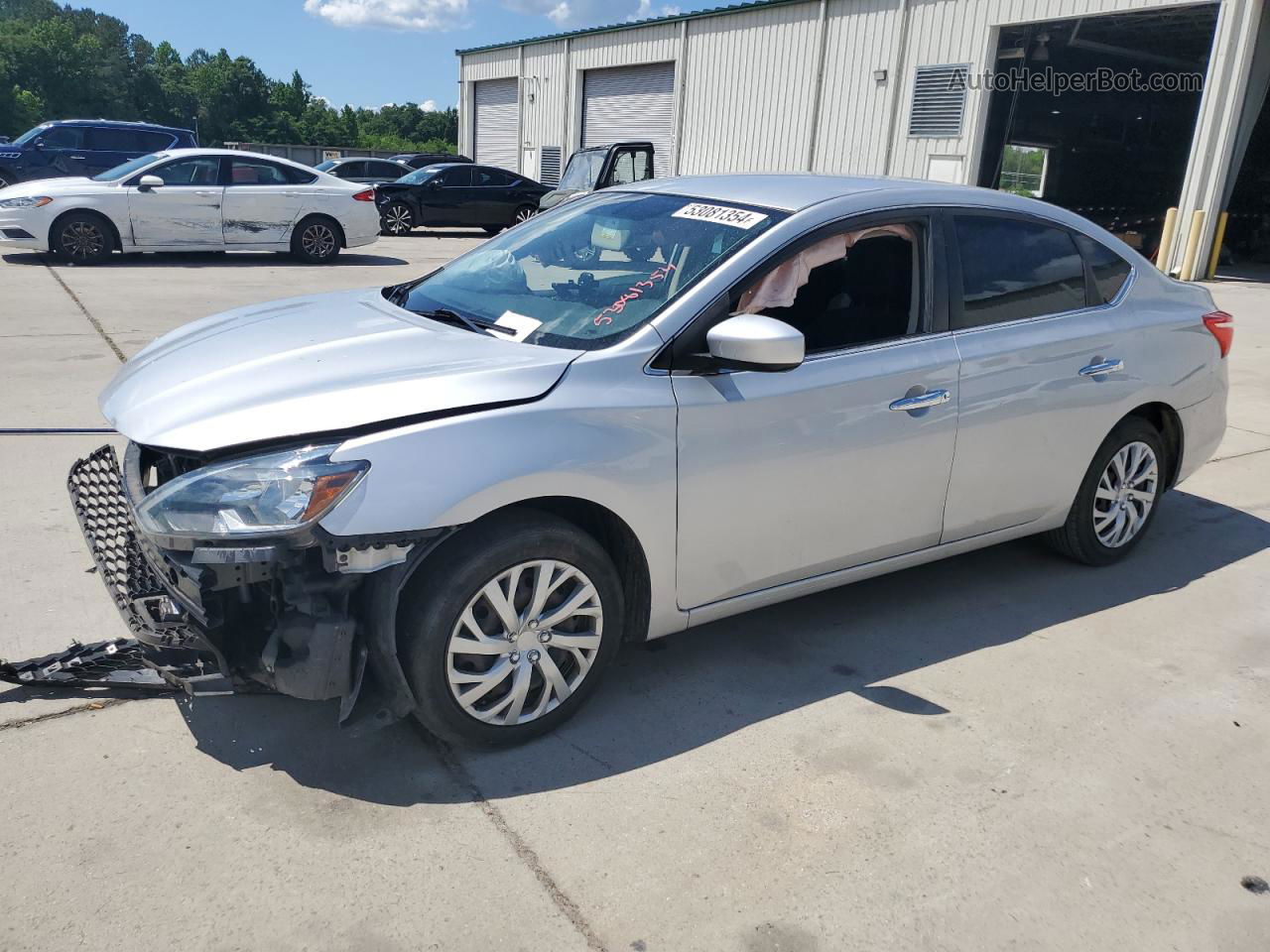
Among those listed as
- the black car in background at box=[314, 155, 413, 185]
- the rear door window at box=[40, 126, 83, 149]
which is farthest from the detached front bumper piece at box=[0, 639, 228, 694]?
the black car in background at box=[314, 155, 413, 185]

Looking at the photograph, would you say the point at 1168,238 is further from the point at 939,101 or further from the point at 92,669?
the point at 92,669

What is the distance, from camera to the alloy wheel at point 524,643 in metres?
2.92

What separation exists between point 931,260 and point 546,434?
181 centimetres

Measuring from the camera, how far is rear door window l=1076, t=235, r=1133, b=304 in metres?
4.44

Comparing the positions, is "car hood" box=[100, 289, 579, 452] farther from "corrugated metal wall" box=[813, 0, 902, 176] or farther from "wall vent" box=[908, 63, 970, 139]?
"corrugated metal wall" box=[813, 0, 902, 176]

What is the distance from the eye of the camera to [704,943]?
94.3 inches

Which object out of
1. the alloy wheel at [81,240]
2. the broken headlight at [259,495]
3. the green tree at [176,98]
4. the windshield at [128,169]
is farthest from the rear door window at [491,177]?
the green tree at [176,98]

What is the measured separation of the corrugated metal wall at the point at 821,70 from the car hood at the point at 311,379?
17710mm

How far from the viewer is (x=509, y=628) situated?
2.97m

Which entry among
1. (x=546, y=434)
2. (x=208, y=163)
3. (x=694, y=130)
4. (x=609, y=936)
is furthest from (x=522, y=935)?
(x=694, y=130)

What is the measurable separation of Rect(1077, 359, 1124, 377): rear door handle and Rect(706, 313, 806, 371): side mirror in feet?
5.74

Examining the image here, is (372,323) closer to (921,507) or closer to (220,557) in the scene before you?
(220,557)

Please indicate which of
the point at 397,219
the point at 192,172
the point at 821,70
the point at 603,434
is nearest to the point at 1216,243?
the point at 821,70

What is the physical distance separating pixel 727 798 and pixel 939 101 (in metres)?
19.6
